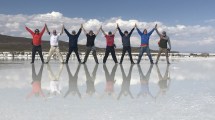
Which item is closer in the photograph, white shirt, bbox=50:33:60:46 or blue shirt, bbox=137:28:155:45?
white shirt, bbox=50:33:60:46

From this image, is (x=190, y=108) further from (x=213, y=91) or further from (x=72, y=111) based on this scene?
(x=213, y=91)

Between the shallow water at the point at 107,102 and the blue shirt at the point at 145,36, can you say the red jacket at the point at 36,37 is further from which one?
the shallow water at the point at 107,102

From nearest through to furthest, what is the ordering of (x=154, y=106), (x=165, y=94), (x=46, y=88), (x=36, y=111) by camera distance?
(x=36, y=111)
(x=154, y=106)
(x=165, y=94)
(x=46, y=88)

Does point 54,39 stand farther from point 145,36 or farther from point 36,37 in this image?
point 145,36

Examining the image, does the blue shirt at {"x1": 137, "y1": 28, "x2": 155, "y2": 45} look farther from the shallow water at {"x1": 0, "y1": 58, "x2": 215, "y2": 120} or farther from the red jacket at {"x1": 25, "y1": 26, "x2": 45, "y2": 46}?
the shallow water at {"x1": 0, "y1": 58, "x2": 215, "y2": 120}

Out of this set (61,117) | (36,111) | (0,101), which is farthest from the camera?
(0,101)

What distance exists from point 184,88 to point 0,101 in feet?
17.0

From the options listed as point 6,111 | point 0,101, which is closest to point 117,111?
point 6,111

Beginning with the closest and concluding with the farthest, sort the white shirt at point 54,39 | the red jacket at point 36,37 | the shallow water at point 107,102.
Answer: the shallow water at point 107,102 → the white shirt at point 54,39 → the red jacket at point 36,37

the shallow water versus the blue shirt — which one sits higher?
the blue shirt

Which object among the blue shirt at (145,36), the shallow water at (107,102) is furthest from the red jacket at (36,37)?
the shallow water at (107,102)

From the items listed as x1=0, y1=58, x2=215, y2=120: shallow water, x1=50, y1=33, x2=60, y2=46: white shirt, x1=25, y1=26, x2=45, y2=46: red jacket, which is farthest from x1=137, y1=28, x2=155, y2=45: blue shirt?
x1=0, y1=58, x2=215, y2=120: shallow water

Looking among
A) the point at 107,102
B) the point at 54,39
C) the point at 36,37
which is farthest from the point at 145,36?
the point at 107,102

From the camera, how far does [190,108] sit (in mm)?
8070
